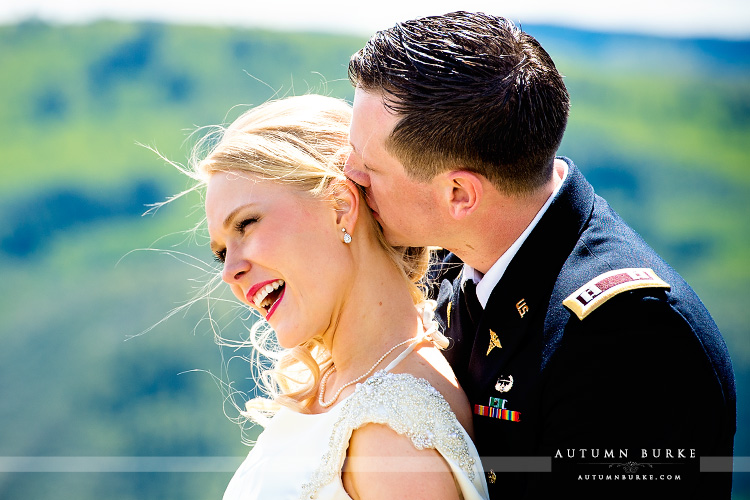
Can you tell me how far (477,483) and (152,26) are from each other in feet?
25.3

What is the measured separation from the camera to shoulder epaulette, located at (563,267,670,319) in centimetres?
172

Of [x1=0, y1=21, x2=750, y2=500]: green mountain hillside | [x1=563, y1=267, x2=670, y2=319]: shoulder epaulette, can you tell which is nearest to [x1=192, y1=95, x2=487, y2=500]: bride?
[x1=563, y1=267, x2=670, y2=319]: shoulder epaulette

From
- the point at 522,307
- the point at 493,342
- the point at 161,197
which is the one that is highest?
the point at 522,307

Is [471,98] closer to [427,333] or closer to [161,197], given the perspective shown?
[427,333]

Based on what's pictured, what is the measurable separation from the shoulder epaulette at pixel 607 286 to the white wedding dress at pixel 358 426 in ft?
1.36

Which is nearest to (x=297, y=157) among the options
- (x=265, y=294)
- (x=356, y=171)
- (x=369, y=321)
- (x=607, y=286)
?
(x=356, y=171)

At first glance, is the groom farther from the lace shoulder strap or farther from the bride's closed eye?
the bride's closed eye

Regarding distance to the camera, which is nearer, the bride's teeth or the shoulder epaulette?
the shoulder epaulette

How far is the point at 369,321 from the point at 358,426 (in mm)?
357

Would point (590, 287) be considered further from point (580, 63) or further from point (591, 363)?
point (580, 63)

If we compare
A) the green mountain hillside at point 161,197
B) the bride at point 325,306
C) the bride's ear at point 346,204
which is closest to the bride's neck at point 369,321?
the bride at point 325,306

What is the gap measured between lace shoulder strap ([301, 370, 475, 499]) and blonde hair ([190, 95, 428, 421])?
1.13ft

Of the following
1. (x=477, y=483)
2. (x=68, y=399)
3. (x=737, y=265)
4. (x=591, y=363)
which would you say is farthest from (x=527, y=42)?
(x=737, y=265)

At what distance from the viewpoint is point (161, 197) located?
828 centimetres
